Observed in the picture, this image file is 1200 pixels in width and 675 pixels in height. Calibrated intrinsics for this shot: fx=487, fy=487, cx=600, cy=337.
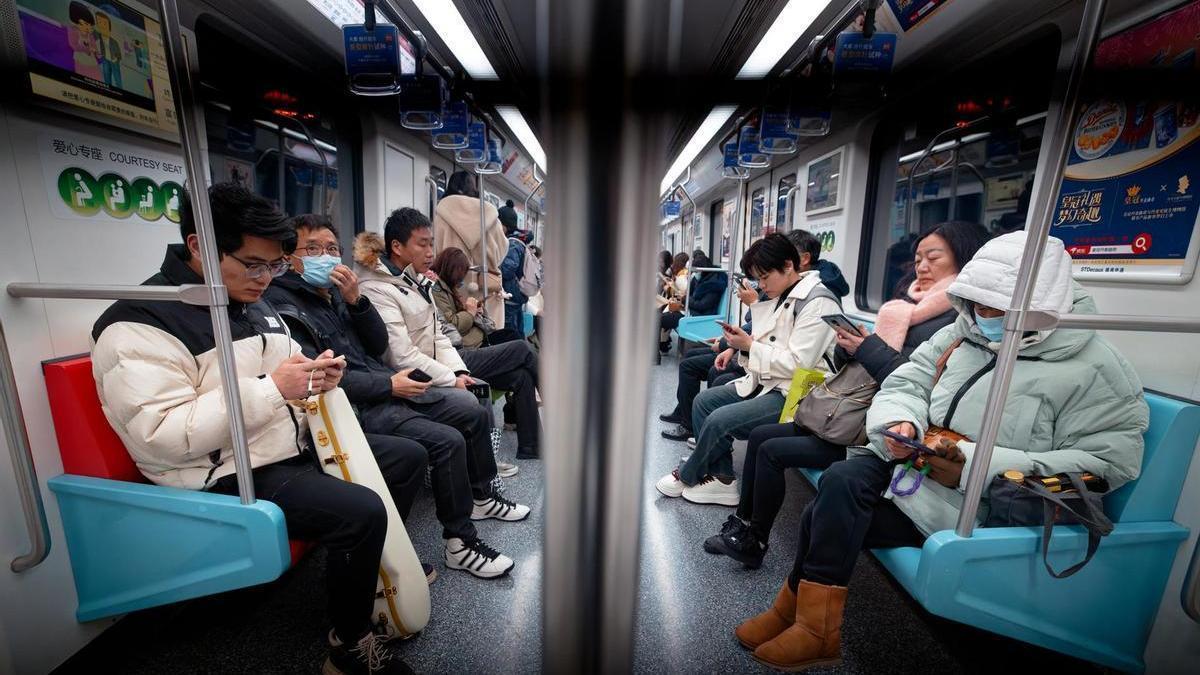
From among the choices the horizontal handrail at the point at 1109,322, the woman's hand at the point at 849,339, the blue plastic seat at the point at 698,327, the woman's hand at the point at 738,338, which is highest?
the horizontal handrail at the point at 1109,322

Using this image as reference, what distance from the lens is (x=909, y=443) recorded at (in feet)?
4.40

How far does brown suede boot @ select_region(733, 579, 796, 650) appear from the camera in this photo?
5.20 ft

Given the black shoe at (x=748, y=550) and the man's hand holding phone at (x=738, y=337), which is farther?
the man's hand holding phone at (x=738, y=337)

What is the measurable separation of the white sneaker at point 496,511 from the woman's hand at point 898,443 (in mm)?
1602

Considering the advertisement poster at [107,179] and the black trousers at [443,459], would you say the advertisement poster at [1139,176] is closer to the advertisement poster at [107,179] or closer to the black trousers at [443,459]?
the black trousers at [443,459]

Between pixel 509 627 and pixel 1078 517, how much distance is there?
1423mm

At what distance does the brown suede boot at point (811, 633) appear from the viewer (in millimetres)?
1467

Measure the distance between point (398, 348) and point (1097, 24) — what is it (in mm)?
2344

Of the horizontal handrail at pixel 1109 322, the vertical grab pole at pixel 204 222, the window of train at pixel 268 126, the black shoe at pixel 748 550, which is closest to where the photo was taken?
the vertical grab pole at pixel 204 222

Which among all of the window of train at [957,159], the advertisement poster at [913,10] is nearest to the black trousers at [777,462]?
the window of train at [957,159]

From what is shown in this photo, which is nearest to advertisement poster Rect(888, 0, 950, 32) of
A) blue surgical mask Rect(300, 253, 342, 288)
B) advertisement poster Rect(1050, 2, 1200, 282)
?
advertisement poster Rect(1050, 2, 1200, 282)

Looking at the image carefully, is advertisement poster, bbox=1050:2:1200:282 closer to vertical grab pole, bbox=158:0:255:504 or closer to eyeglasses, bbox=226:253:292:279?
vertical grab pole, bbox=158:0:255:504

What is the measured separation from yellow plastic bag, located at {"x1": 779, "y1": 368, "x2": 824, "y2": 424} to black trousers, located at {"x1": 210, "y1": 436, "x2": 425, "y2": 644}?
5.45 feet

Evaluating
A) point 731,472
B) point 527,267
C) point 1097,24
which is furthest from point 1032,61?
point 527,267
